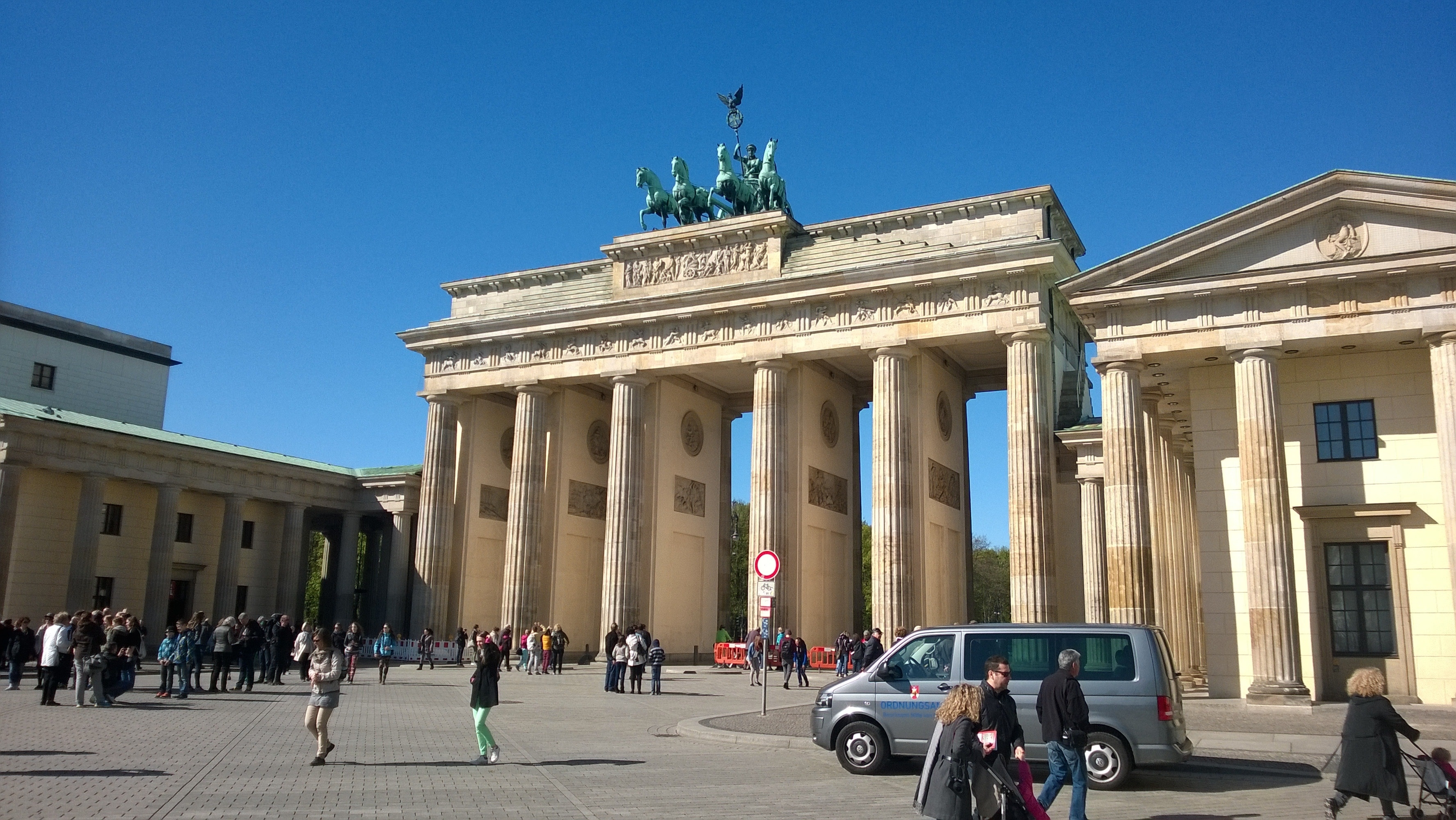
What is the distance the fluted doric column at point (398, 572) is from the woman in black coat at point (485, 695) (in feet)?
119

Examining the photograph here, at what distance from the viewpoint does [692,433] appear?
48062 millimetres

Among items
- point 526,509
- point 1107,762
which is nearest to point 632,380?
point 526,509

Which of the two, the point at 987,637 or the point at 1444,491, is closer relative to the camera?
the point at 987,637

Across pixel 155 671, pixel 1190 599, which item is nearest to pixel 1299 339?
pixel 1190 599

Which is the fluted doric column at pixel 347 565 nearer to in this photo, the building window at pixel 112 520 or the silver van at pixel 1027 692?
the building window at pixel 112 520

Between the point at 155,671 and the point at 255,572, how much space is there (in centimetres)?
1870

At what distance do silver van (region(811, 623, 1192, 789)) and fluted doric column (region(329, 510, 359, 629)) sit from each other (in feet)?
138

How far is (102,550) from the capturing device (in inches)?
1726

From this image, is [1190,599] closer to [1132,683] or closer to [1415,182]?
[1415,182]

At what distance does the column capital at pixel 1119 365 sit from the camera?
26.3m

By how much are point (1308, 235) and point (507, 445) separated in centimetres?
3562

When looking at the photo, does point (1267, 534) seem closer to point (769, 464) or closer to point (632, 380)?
point (769, 464)

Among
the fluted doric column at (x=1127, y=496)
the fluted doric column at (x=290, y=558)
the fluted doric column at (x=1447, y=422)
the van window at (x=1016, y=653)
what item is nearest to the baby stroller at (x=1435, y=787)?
the van window at (x=1016, y=653)

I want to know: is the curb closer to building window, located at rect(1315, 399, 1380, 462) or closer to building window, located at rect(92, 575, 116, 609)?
building window, located at rect(1315, 399, 1380, 462)
